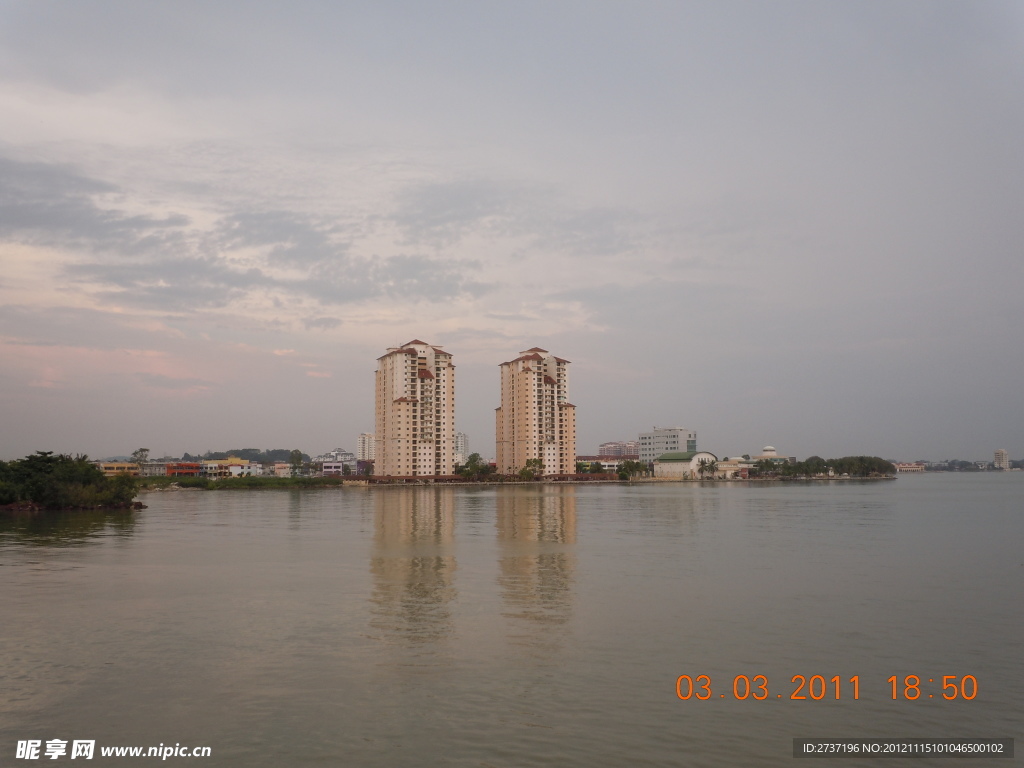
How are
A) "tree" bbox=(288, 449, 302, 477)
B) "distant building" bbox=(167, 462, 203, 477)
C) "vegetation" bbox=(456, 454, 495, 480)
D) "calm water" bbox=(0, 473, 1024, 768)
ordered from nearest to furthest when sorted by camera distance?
"calm water" bbox=(0, 473, 1024, 768), "vegetation" bbox=(456, 454, 495, 480), "distant building" bbox=(167, 462, 203, 477), "tree" bbox=(288, 449, 302, 477)

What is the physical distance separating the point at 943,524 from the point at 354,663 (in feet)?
123

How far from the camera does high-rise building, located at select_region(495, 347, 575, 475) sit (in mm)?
129500

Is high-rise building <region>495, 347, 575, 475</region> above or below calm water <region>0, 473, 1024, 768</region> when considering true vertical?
above

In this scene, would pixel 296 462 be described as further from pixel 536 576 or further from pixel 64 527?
pixel 536 576

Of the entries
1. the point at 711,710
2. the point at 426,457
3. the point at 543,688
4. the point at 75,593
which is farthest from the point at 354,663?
the point at 426,457

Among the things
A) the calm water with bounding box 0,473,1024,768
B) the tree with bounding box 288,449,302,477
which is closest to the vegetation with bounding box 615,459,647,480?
the tree with bounding box 288,449,302,477

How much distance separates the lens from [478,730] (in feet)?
29.6

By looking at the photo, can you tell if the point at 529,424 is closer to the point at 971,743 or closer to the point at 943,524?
the point at 943,524

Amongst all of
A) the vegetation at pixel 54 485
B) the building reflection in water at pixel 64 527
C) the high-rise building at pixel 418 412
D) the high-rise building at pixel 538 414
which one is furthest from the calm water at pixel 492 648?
the high-rise building at pixel 538 414

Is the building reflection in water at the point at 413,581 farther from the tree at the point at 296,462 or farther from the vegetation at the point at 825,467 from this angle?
the vegetation at the point at 825,467

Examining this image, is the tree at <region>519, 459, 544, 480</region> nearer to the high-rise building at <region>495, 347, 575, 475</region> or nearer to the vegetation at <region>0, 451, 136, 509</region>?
the high-rise building at <region>495, 347, 575, 475</region>

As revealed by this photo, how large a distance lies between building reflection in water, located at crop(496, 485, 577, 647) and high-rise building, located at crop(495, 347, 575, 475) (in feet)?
292

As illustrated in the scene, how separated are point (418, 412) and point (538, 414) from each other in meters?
24.1

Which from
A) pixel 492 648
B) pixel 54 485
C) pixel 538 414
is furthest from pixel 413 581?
pixel 538 414
